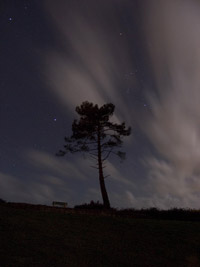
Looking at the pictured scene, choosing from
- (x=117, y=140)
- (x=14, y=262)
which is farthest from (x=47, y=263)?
(x=117, y=140)

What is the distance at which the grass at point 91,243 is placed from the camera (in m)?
8.32

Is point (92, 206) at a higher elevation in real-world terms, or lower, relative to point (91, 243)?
higher

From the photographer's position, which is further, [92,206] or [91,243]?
[92,206]

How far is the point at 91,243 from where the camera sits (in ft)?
33.7

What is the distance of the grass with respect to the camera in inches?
328

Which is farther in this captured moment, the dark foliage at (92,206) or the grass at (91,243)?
the dark foliage at (92,206)

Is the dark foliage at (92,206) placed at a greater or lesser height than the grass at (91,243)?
greater

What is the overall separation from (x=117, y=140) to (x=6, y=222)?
18.2 metres

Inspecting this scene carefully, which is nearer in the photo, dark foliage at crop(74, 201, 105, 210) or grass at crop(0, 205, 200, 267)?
grass at crop(0, 205, 200, 267)

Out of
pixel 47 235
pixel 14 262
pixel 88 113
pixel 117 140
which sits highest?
pixel 88 113

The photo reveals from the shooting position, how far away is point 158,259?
9.34 m

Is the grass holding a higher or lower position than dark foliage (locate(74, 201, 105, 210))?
lower

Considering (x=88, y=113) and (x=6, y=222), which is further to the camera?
(x=88, y=113)

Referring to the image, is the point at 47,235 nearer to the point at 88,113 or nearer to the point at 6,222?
the point at 6,222
